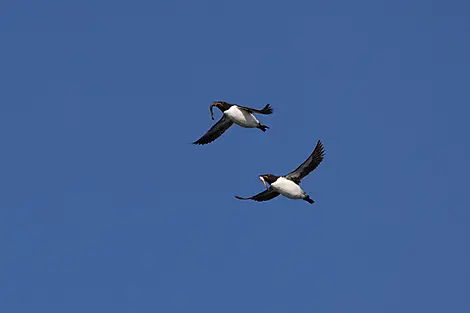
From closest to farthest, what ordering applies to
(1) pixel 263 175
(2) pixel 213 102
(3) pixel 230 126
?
(1) pixel 263 175, (2) pixel 213 102, (3) pixel 230 126

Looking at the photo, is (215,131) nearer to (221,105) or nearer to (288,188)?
(221,105)

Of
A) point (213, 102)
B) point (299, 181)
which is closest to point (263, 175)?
point (299, 181)

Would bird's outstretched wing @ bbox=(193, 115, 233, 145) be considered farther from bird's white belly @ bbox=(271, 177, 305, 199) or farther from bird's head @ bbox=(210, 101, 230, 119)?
bird's white belly @ bbox=(271, 177, 305, 199)

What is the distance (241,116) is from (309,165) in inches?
198

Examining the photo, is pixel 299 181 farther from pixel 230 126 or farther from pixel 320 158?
pixel 230 126

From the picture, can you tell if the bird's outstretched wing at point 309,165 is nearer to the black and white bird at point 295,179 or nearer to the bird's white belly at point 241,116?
the black and white bird at point 295,179

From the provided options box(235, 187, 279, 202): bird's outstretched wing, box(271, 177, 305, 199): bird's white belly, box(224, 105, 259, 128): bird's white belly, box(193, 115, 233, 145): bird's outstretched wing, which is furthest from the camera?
box(193, 115, 233, 145): bird's outstretched wing

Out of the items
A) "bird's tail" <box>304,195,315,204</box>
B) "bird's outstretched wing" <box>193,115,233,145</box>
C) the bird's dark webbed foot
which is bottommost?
"bird's tail" <box>304,195,315,204</box>

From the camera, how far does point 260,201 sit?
5378 cm

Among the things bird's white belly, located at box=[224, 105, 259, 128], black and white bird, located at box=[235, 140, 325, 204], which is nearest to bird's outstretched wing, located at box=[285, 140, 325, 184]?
black and white bird, located at box=[235, 140, 325, 204]

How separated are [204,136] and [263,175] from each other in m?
9.77

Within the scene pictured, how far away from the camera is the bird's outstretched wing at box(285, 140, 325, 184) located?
51.8 m

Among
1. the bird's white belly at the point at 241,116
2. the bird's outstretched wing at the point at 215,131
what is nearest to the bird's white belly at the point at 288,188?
the bird's white belly at the point at 241,116

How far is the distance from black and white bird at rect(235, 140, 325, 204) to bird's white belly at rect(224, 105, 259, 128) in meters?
3.95
